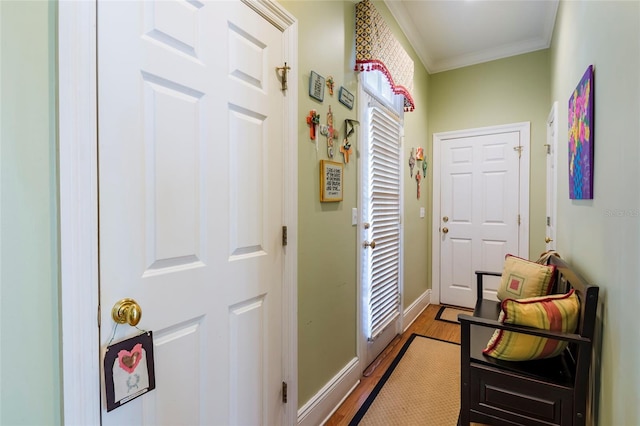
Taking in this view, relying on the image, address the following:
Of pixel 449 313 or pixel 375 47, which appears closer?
pixel 375 47

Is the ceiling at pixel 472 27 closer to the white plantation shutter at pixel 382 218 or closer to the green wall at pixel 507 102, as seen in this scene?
the green wall at pixel 507 102

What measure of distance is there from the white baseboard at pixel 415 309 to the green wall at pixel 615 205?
5.46 ft

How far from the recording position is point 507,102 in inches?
131

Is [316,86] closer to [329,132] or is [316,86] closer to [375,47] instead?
[329,132]

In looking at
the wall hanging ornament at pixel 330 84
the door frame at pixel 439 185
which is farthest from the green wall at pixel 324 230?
the door frame at pixel 439 185

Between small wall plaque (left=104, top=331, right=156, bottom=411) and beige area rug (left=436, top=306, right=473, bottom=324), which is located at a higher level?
small wall plaque (left=104, top=331, right=156, bottom=411)

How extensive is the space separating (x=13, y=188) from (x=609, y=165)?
185 centimetres

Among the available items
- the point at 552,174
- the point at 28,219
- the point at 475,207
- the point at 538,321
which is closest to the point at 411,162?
the point at 475,207

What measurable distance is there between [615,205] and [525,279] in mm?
973

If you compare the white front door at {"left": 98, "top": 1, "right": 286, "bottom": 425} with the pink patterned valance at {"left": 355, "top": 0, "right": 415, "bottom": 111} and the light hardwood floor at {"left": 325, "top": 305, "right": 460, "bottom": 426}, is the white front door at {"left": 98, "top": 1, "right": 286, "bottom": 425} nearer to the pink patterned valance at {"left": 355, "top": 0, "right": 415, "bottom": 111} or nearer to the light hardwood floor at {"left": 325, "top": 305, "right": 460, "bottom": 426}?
the light hardwood floor at {"left": 325, "top": 305, "right": 460, "bottom": 426}

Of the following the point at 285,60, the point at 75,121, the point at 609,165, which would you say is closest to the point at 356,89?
the point at 285,60

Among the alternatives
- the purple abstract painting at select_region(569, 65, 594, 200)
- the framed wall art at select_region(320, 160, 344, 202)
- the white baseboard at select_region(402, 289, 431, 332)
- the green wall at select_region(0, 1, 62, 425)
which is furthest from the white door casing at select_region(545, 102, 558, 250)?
the green wall at select_region(0, 1, 62, 425)

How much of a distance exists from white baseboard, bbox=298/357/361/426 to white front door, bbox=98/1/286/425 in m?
0.23

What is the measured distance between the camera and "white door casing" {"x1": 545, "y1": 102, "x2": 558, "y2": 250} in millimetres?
2586
